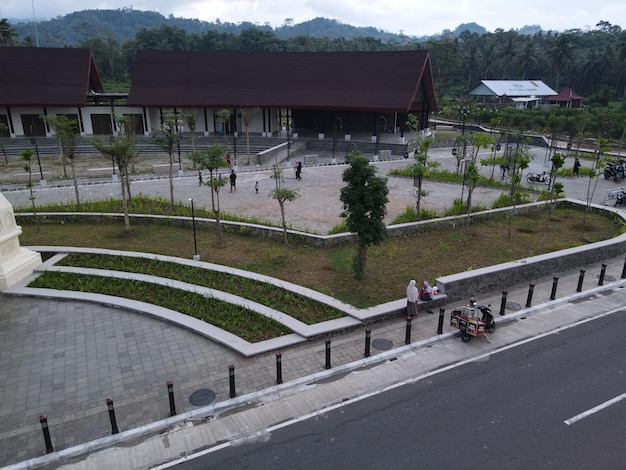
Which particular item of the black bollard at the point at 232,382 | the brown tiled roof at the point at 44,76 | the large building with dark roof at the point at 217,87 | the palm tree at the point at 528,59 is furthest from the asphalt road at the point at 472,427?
the palm tree at the point at 528,59

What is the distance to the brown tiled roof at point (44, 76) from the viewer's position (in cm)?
4100

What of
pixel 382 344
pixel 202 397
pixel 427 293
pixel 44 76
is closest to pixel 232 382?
pixel 202 397

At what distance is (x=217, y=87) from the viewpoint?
43156mm

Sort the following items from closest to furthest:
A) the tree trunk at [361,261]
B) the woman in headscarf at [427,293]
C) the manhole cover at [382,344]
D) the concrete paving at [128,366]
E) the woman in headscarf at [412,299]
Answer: the concrete paving at [128,366]
the manhole cover at [382,344]
the woman in headscarf at [412,299]
the woman in headscarf at [427,293]
the tree trunk at [361,261]

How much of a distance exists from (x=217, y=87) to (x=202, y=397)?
3831 centimetres

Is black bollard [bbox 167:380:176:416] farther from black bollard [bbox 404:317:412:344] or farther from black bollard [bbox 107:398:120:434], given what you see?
black bollard [bbox 404:317:412:344]

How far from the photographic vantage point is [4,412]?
9.02 meters

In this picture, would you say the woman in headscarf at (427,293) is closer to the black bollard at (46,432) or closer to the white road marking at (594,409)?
the white road marking at (594,409)

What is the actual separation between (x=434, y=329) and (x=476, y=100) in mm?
77618

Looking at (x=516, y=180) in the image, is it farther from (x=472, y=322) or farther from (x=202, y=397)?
(x=202, y=397)

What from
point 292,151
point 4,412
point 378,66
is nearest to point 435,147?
point 378,66

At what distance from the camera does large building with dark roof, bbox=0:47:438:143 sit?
40.9 meters

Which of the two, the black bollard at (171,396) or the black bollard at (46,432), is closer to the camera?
the black bollard at (46,432)

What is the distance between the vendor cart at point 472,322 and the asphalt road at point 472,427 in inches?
36.5
